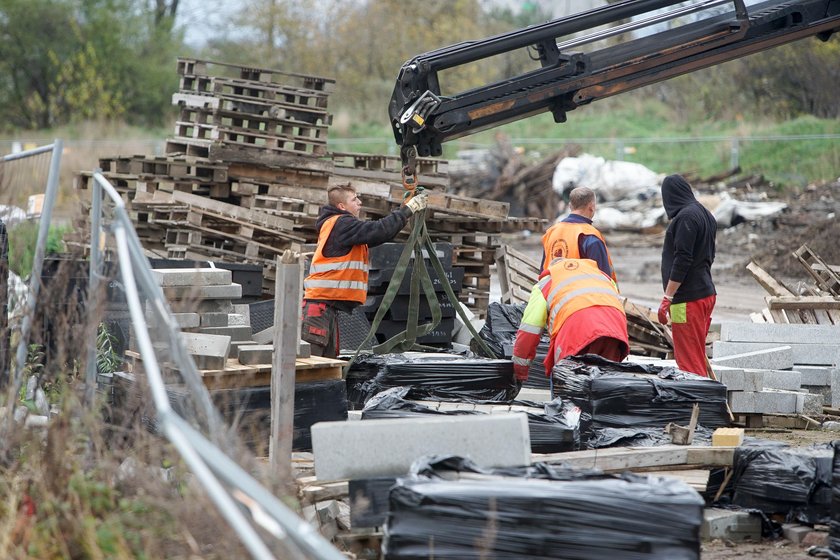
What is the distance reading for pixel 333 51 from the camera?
4059 centimetres

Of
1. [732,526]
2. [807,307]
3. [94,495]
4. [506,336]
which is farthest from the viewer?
[807,307]

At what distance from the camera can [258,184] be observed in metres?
12.4

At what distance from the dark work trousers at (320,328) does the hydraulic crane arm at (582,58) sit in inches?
53.7

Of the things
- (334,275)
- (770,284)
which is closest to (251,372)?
(334,275)

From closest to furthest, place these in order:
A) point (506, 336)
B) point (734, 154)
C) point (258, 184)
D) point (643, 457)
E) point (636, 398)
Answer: point (643, 457) < point (636, 398) < point (506, 336) < point (258, 184) < point (734, 154)

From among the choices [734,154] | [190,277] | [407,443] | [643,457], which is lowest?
[643,457]

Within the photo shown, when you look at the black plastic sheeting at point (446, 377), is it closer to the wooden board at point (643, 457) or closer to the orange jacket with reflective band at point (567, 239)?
the orange jacket with reflective band at point (567, 239)

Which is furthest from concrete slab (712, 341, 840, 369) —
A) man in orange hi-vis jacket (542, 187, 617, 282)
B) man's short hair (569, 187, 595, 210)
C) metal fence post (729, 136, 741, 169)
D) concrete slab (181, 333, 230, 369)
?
metal fence post (729, 136, 741, 169)

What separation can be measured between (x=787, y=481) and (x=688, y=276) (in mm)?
3244

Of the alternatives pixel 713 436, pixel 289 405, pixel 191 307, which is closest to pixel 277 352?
pixel 289 405

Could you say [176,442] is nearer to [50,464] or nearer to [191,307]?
[50,464]

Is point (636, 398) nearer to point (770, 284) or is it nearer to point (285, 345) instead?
point (285, 345)

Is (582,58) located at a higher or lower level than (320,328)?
higher

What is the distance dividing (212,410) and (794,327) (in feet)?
21.4
